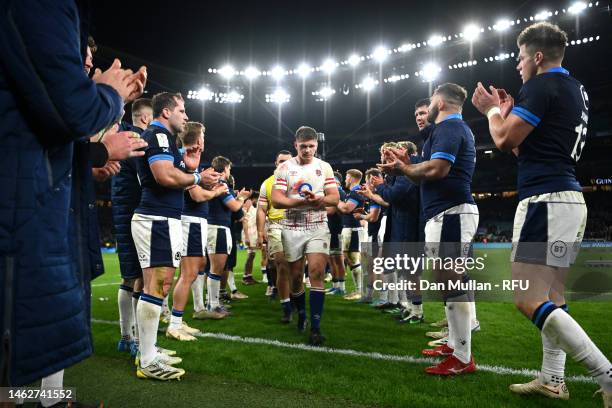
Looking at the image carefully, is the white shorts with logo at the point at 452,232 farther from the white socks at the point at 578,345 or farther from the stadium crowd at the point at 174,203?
the white socks at the point at 578,345

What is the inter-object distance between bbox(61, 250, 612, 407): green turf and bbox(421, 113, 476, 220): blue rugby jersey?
5.27 ft

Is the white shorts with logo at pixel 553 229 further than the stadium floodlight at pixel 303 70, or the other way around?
the stadium floodlight at pixel 303 70

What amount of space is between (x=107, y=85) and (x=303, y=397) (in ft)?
8.43

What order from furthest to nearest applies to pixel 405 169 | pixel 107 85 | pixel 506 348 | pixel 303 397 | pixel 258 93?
pixel 258 93
pixel 506 348
pixel 405 169
pixel 303 397
pixel 107 85

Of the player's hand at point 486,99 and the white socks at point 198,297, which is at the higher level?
the player's hand at point 486,99

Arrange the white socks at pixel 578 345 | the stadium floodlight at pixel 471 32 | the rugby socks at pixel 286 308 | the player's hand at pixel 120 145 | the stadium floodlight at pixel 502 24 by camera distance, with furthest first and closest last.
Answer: the stadium floodlight at pixel 471 32 → the stadium floodlight at pixel 502 24 → the rugby socks at pixel 286 308 → the white socks at pixel 578 345 → the player's hand at pixel 120 145

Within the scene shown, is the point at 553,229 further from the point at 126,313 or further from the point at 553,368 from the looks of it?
the point at 126,313

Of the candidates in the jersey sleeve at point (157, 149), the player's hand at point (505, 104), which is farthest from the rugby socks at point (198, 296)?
the player's hand at point (505, 104)

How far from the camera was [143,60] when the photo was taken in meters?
31.7

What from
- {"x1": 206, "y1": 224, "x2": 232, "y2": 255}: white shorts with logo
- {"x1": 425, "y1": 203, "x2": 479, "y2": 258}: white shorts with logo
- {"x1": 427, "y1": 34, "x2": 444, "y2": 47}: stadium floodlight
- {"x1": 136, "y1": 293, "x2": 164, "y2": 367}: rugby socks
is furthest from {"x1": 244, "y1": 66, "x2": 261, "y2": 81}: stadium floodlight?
{"x1": 136, "y1": 293, "x2": 164, "y2": 367}: rugby socks

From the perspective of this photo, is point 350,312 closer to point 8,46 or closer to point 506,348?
point 506,348

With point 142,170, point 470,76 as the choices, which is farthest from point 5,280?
point 470,76

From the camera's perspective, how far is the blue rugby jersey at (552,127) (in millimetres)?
2848

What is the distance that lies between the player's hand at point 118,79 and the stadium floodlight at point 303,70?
3464 cm
